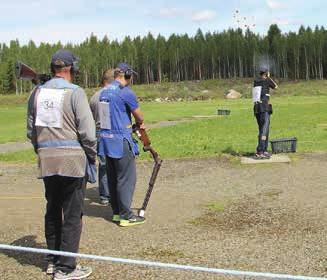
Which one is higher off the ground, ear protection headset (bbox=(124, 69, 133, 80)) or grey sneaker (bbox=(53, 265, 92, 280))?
ear protection headset (bbox=(124, 69, 133, 80))

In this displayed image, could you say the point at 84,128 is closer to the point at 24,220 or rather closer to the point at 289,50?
the point at 24,220

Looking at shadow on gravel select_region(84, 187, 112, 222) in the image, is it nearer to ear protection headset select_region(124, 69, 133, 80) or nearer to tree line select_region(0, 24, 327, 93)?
ear protection headset select_region(124, 69, 133, 80)

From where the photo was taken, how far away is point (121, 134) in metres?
7.21

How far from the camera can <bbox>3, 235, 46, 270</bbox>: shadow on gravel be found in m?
5.79

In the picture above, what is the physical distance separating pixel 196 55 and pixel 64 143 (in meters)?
137

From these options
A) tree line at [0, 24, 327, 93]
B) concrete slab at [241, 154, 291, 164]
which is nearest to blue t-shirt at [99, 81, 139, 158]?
concrete slab at [241, 154, 291, 164]

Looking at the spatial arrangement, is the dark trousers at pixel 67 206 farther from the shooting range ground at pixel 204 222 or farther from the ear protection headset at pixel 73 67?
the ear protection headset at pixel 73 67

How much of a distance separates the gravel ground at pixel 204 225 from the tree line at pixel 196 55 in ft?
383

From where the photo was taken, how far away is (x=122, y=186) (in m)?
7.30

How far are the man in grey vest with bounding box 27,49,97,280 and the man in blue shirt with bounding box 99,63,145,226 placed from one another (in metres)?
1.72

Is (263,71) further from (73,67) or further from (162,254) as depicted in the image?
(73,67)

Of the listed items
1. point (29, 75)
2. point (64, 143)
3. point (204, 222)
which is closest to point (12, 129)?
point (204, 222)

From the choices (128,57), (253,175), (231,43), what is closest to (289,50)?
(231,43)

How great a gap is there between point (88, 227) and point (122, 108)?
5.34 ft
